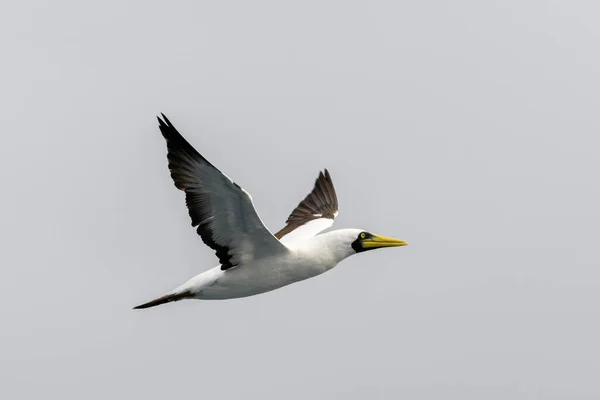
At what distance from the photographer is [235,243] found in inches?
774

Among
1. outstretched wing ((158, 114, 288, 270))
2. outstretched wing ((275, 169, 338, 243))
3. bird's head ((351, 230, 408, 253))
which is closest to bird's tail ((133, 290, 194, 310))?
outstretched wing ((158, 114, 288, 270))

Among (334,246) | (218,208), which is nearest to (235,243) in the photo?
(218,208)

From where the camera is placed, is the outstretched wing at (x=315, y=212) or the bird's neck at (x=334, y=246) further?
the outstretched wing at (x=315, y=212)

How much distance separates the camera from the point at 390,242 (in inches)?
833

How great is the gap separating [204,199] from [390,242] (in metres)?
4.29

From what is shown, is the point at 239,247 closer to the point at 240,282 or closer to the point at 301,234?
the point at 240,282

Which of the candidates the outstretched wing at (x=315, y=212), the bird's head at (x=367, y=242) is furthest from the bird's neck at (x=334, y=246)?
the outstretched wing at (x=315, y=212)

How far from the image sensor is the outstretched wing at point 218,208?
18.2 meters

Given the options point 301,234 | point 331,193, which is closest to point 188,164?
point 301,234

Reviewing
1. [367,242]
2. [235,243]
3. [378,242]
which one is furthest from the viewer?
→ [378,242]

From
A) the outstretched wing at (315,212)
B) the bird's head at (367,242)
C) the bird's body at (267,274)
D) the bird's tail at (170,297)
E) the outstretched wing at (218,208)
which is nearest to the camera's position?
the outstretched wing at (218,208)

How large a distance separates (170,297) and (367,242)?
12.7 ft

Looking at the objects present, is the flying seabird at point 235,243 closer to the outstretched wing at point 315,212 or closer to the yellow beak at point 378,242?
the yellow beak at point 378,242

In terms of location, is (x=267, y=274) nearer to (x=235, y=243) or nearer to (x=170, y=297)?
(x=235, y=243)
